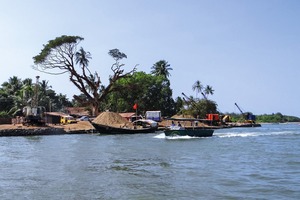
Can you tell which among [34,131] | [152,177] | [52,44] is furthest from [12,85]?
[152,177]

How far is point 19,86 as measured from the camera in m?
76.1

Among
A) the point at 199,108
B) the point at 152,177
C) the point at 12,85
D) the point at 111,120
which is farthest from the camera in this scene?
the point at 199,108

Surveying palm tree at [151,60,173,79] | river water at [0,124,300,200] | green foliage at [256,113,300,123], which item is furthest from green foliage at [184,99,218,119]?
green foliage at [256,113,300,123]

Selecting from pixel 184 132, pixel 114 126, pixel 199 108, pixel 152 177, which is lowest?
pixel 152 177

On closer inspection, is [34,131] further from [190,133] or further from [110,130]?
[190,133]

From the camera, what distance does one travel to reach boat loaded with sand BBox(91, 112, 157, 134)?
172ft

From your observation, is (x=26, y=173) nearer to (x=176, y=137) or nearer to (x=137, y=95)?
(x=176, y=137)

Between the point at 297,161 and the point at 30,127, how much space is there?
41518 mm

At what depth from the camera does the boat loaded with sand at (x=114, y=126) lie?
52.5 m

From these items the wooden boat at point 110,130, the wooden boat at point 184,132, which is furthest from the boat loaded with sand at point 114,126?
the wooden boat at point 184,132

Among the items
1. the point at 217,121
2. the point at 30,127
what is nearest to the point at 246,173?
the point at 30,127

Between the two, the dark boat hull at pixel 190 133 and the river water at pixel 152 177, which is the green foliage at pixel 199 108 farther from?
the river water at pixel 152 177

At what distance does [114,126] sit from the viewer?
54.6 metres

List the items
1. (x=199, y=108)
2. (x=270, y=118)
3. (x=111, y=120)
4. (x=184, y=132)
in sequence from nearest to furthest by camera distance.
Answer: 1. (x=184, y=132)
2. (x=111, y=120)
3. (x=199, y=108)
4. (x=270, y=118)
